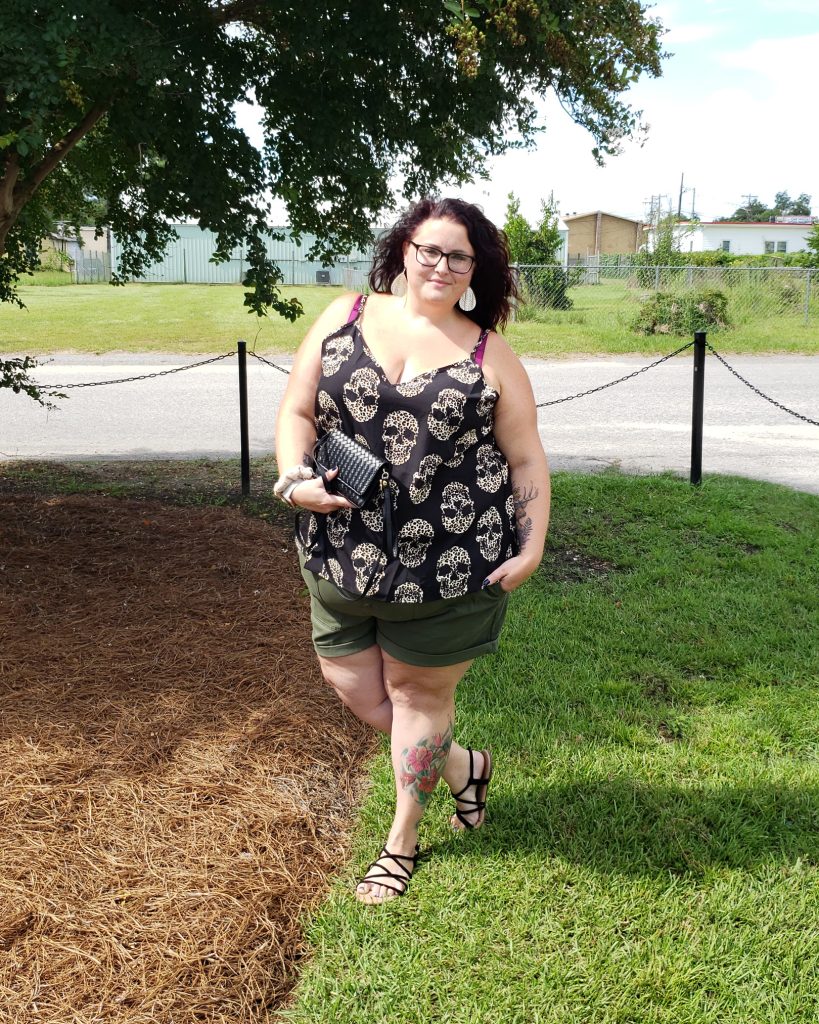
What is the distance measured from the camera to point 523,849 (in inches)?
122

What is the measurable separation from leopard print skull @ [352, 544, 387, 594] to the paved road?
658cm

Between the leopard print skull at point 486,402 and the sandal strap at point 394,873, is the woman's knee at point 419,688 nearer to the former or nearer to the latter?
the sandal strap at point 394,873

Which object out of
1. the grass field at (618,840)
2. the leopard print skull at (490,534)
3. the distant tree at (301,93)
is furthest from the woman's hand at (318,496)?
the distant tree at (301,93)

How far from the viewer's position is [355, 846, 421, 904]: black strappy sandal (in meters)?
2.89

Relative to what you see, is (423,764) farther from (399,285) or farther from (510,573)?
(399,285)

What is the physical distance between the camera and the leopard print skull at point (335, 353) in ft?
8.52

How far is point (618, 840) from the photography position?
3143mm

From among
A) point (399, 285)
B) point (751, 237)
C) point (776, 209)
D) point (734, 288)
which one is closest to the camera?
point (399, 285)

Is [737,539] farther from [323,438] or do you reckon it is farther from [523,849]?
[323,438]

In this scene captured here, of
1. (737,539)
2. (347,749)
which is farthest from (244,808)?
(737,539)

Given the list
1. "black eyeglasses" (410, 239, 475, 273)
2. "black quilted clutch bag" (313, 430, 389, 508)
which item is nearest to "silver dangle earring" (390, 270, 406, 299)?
"black eyeglasses" (410, 239, 475, 273)

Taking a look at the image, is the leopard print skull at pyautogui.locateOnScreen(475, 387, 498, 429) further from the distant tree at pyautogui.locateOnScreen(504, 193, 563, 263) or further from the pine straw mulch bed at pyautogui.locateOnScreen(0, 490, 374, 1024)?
the distant tree at pyautogui.locateOnScreen(504, 193, 563, 263)

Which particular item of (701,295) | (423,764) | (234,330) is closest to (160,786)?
(423,764)

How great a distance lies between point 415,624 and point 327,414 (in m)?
0.63
